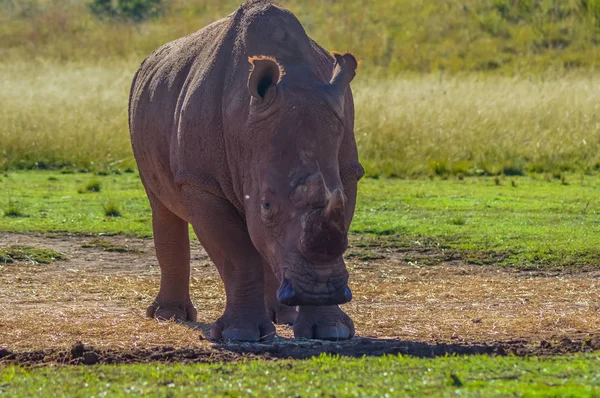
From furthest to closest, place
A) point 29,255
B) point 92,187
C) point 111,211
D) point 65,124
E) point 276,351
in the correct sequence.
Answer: point 65,124 → point 92,187 → point 111,211 → point 29,255 → point 276,351

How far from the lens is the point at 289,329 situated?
794 cm

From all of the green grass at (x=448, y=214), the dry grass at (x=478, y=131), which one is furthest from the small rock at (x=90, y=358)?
the dry grass at (x=478, y=131)

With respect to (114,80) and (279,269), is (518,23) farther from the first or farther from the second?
(279,269)

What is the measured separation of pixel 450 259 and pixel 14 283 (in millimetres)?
4016

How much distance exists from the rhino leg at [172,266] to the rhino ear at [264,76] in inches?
103

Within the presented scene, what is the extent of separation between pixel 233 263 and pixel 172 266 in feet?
6.43

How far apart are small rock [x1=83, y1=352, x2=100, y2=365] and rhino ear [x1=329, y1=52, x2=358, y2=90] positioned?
6.77 ft

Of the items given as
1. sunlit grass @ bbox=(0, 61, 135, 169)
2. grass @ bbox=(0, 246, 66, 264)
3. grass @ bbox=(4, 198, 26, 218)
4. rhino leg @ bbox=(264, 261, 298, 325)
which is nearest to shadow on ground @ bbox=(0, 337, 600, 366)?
rhino leg @ bbox=(264, 261, 298, 325)

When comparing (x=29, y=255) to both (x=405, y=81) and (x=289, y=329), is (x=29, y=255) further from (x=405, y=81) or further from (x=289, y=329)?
(x=405, y=81)

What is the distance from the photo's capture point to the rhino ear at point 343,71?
6854 millimetres

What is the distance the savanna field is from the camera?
5660mm

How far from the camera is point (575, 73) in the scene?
28500 millimetres

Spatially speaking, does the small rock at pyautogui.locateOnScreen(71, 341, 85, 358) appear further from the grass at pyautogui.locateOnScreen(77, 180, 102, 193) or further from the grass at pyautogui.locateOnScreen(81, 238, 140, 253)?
the grass at pyautogui.locateOnScreen(77, 180, 102, 193)

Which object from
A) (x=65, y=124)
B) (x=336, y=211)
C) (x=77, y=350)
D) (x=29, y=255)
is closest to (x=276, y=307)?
(x=77, y=350)
